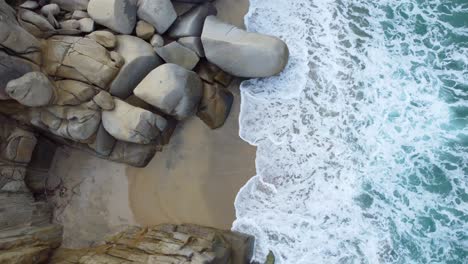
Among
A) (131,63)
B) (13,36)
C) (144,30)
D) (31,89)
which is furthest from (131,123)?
(13,36)

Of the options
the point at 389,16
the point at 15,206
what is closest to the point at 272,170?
the point at 389,16

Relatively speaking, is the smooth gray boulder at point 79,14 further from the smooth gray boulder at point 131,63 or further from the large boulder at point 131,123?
the large boulder at point 131,123

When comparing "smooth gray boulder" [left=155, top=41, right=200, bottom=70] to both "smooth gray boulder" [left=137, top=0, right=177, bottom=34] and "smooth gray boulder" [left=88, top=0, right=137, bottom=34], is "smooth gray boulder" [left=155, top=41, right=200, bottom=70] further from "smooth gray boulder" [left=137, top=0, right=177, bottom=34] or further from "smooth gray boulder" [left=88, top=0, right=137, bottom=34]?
"smooth gray boulder" [left=88, top=0, right=137, bottom=34]

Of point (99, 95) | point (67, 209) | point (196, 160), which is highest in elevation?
point (99, 95)

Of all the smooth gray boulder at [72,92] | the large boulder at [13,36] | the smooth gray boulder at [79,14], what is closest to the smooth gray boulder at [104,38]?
the smooth gray boulder at [79,14]

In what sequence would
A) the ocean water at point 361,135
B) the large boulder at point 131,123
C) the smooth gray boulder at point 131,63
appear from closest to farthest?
the large boulder at point 131,123 → the ocean water at point 361,135 → the smooth gray boulder at point 131,63

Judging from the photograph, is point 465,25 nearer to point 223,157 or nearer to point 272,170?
point 272,170
